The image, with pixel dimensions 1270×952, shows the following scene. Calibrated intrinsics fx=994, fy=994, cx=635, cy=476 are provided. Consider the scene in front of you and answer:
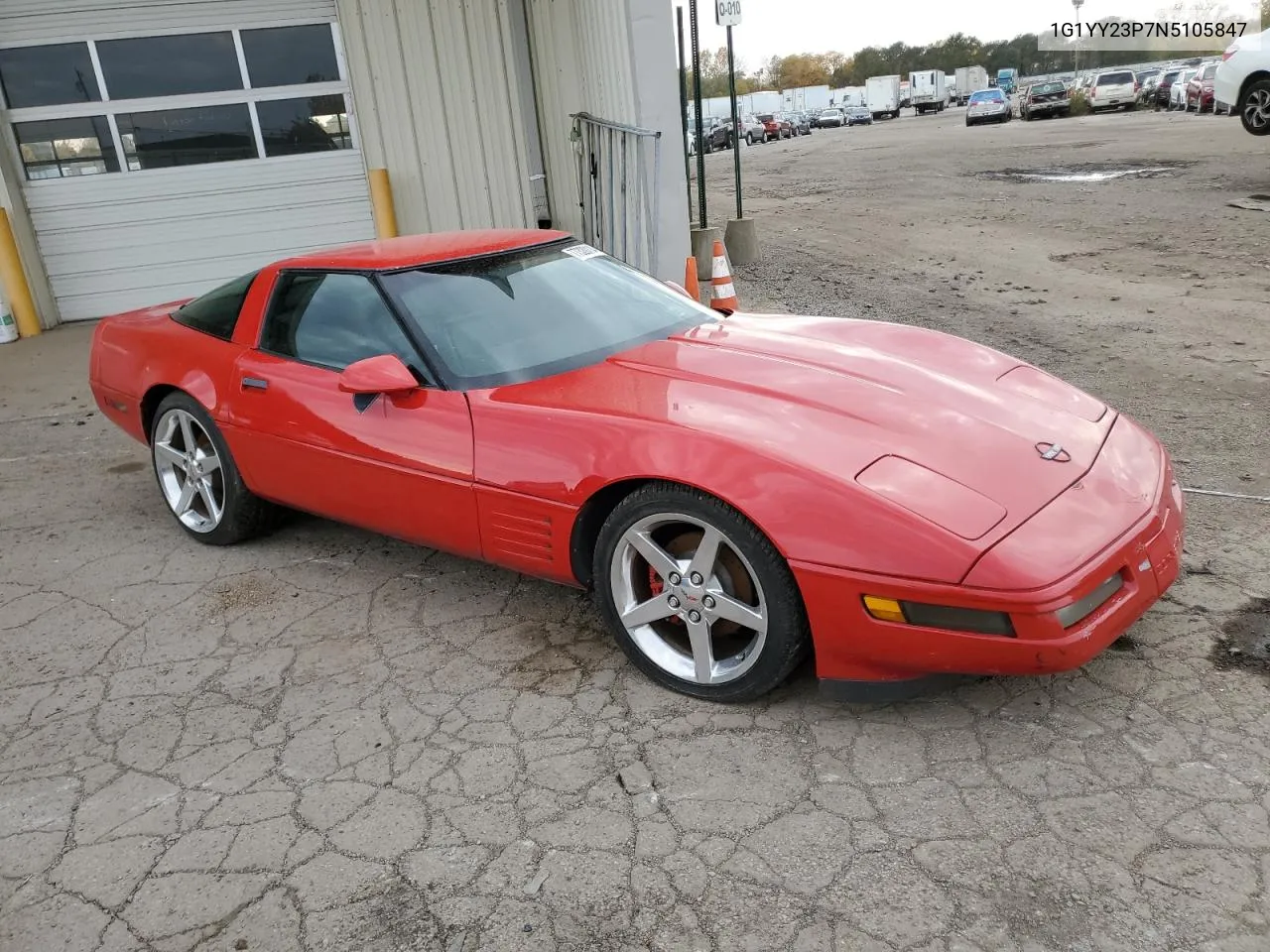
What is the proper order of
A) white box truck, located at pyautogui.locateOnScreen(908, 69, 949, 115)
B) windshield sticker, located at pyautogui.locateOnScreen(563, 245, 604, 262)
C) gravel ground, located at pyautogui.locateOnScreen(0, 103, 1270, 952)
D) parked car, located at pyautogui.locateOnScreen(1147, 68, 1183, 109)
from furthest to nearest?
white box truck, located at pyautogui.locateOnScreen(908, 69, 949, 115), parked car, located at pyautogui.locateOnScreen(1147, 68, 1183, 109), windshield sticker, located at pyautogui.locateOnScreen(563, 245, 604, 262), gravel ground, located at pyautogui.locateOnScreen(0, 103, 1270, 952)

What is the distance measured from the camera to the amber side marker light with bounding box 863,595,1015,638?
2354mm

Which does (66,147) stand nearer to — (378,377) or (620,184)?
(620,184)

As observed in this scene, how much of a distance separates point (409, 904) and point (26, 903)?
93 centimetres

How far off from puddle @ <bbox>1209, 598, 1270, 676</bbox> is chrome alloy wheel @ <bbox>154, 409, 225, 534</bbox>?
12.0ft

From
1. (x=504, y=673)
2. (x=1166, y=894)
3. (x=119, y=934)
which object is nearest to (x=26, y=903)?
(x=119, y=934)

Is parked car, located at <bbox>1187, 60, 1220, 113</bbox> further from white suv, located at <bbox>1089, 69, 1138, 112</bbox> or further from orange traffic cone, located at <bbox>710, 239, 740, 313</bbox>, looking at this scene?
orange traffic cone, located at <bbox>710, 239, 740, 313</bbox>

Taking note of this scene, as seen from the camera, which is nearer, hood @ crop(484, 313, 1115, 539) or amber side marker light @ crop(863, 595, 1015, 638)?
amber side marker light @ crop(863, 595, 1015, 638)

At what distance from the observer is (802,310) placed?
803cm

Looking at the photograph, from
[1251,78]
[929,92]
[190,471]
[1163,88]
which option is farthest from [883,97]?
[190,471]

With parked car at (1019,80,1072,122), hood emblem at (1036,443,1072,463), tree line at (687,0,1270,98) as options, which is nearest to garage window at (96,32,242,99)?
hood emblem at (1036,443,1072,463)

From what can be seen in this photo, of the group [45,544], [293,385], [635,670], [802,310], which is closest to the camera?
[635,670]

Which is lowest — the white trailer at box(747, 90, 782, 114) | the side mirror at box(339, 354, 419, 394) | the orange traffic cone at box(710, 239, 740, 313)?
the orange traffic cone at box(710, 239, 740, 313)

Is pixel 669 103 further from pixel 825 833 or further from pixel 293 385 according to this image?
pixel 825 833

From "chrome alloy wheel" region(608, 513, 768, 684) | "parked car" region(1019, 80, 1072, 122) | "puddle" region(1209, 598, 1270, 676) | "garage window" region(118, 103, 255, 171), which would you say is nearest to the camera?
"chrome alloy wheel" region(608, 513, 768, 684)
